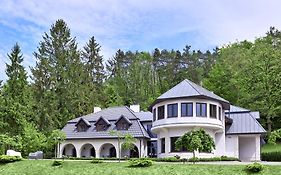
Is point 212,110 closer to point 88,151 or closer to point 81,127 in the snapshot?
point 81,127

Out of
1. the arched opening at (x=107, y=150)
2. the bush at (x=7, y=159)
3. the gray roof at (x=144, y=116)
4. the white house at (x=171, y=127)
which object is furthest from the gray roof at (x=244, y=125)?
the bush at (x=7, y=159)

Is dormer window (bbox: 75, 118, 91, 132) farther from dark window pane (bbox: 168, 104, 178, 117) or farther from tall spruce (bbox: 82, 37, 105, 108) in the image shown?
tall spruce (bbox: 82, 37, 105, 108)

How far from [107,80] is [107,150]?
28.0 m

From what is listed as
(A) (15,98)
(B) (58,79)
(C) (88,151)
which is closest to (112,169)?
(C) (88,151)

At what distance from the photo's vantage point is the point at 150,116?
43938 mm

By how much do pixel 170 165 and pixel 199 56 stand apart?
157ft

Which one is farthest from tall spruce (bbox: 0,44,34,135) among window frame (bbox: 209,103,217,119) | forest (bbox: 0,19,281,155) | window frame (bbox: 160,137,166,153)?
window frame (bbox: 209,103,217,119)

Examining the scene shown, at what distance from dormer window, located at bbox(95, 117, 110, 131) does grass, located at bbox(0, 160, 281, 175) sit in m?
10.8

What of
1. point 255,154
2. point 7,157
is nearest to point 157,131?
point 255,154

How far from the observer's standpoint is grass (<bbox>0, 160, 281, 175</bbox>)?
2570 cm

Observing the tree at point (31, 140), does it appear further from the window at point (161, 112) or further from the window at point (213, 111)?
the window at point (213, 111)

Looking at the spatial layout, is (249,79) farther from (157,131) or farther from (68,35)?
(68,35)

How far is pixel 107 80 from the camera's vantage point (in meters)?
70.1

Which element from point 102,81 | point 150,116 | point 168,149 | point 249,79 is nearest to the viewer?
point 168,149
